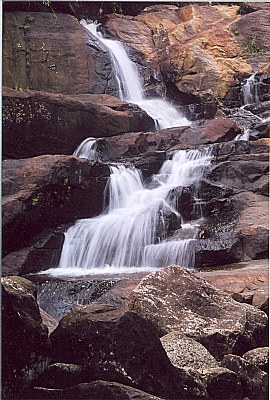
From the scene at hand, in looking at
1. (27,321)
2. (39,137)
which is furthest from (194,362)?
(39,137)

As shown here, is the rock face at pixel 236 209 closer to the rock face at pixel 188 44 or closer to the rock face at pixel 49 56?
the rock face at pixel 188 44

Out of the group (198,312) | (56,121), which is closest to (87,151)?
(56,121)

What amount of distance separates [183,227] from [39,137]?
950 mm

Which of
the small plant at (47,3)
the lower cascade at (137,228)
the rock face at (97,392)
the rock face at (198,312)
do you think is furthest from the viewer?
the small plant at (47,3)

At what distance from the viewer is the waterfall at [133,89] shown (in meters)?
3.63

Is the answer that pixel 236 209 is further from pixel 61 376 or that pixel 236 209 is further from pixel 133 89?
pixel 61 376

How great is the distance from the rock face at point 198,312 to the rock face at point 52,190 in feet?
2.09

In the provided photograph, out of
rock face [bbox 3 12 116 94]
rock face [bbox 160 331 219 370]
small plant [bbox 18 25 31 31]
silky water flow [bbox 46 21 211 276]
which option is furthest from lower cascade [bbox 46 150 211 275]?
small plant [bbox 18 25 31 31]

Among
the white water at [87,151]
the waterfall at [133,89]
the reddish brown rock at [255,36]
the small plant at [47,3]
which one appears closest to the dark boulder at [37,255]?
the white water at [87,151]

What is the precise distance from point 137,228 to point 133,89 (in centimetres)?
111

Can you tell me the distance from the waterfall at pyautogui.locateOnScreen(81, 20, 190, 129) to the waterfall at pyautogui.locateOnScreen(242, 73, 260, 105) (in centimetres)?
40

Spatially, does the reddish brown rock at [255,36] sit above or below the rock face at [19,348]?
above

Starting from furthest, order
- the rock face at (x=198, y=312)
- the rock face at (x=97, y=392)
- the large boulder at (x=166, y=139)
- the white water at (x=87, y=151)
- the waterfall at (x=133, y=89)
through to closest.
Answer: the waterfall at (x=133, y=89) → the large boulder at (x=166, y=139) → the white water at (x=87, y=151) → the rock face at (x=198, y=312) → the rock face at (x=97, y=392)

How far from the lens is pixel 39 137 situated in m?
3.29
